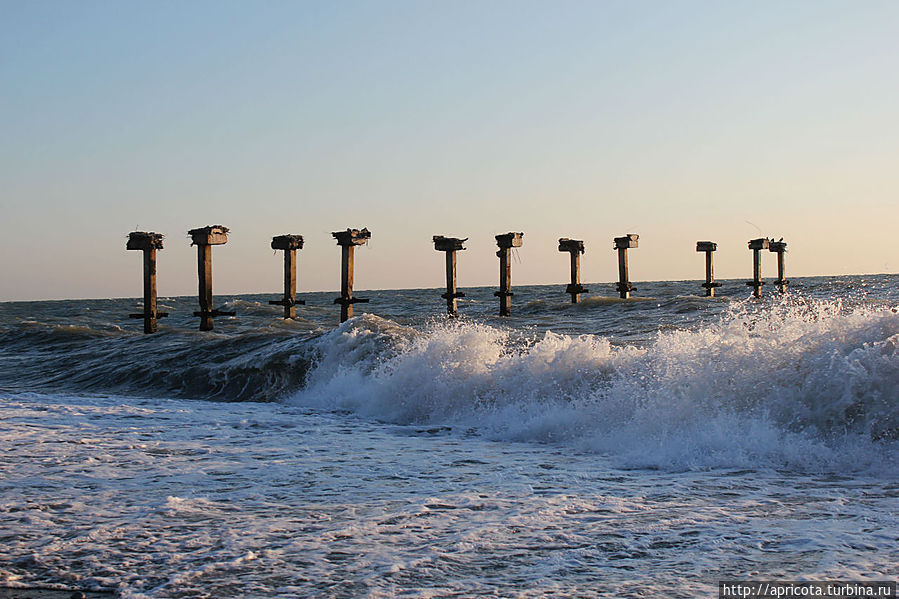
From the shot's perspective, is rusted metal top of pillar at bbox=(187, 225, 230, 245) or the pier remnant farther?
the pier remnant

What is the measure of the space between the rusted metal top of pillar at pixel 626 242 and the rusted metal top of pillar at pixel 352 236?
1048 cm

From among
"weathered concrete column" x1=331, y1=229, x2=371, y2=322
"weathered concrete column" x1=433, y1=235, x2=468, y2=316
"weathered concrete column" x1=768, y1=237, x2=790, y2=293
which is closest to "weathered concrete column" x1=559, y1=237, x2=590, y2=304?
"weathered concrete column" x1=433, y1=235, x2=468, y2=316

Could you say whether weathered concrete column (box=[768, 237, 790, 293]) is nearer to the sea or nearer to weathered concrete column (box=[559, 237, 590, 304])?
weathered concrete column (box=[559, 237, 590, 304])

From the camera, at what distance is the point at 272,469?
226 inches

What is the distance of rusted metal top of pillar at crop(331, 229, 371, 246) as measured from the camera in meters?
A: 18.2

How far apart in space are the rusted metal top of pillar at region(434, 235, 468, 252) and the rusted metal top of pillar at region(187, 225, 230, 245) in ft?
18.1

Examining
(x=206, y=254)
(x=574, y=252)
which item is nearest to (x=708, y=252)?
(x=574, y=252)

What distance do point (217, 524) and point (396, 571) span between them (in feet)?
4.15

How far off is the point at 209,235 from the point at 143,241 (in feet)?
5.33

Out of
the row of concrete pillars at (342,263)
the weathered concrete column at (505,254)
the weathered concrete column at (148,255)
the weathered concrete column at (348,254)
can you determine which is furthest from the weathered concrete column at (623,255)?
the weathered concrete column at (148,255)

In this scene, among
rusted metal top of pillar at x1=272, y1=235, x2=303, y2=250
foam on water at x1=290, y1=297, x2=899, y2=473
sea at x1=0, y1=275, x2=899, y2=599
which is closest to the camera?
sea at x1=0, y1=275, x2=899, y2=599

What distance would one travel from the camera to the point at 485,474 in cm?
558

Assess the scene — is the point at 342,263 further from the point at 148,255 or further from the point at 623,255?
the point at 623,255

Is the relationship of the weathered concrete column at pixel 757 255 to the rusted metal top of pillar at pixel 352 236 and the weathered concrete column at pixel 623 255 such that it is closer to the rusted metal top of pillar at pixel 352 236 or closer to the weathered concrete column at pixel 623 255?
the weathered concrete column at pixel 623 255
